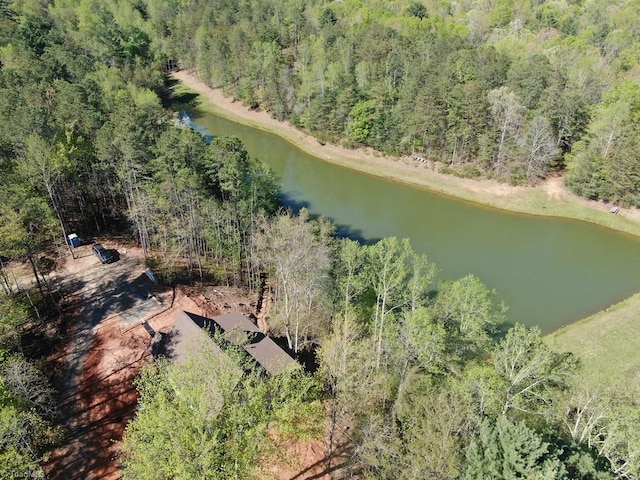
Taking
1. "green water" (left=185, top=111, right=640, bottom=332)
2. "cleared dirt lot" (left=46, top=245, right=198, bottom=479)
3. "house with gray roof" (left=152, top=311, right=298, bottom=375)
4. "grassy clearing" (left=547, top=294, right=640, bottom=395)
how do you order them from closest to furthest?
"cleared dirt lot" (left=46, top=245, right=198, bottom=479) → "house with gray roof" (left=152, top=311, right=298, bottom=375) → "grassy clearing" (left=547, top=294, right=640, bottom=395) → "green water" (left=185, top=111, right=640, bottom=332)

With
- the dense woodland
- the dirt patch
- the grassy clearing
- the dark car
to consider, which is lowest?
the grassy clearing

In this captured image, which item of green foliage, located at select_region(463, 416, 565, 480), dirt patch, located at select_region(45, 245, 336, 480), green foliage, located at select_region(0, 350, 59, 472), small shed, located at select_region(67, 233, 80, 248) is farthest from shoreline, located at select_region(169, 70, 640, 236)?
green foliage, located at select_region(0, 350, 59, 472)

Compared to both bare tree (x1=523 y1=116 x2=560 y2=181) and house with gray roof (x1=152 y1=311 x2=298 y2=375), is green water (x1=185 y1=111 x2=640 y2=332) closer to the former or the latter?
bare tree (x1=523 y1=116 x2=560 y2=181)

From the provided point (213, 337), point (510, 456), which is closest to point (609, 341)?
point (510, 456)

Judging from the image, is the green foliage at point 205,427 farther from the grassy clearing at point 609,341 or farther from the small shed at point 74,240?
the small shed at point 74,240

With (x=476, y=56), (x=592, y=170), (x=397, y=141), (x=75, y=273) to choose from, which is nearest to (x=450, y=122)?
(x=397, y=141)

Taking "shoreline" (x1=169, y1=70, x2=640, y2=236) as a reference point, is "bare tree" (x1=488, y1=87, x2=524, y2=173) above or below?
above

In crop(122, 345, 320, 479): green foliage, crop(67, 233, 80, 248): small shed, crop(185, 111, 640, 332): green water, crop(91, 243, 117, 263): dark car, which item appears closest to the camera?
crop(122, 345, 320, 479): green foliage

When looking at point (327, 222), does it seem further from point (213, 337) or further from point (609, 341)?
point (609, 341)

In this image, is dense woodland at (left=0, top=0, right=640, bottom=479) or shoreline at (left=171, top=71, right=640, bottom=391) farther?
shoreline at (left=171, top=71, right=640, bottom=391)
